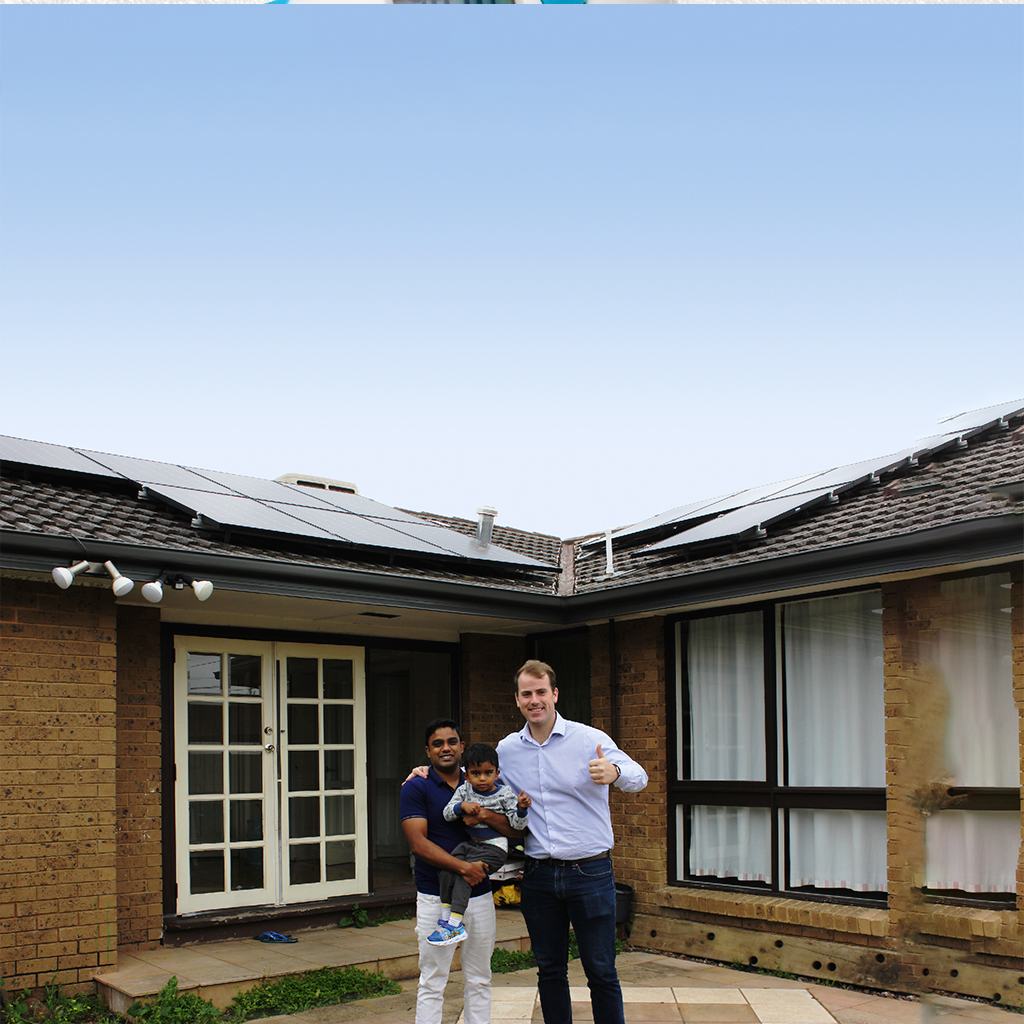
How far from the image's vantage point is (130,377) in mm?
7102

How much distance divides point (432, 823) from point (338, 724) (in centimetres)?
402

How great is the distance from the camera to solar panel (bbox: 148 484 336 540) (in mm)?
6922

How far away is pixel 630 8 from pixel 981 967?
5290 millimetres

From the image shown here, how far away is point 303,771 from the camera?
793cm

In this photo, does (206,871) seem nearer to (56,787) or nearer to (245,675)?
(245,675)

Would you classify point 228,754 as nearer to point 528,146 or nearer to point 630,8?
point 528,146

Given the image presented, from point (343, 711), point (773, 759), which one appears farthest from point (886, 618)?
point (343, 711)

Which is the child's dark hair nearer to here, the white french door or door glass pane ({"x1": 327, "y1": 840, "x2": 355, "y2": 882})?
the white french door

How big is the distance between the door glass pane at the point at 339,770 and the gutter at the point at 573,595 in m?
1.66

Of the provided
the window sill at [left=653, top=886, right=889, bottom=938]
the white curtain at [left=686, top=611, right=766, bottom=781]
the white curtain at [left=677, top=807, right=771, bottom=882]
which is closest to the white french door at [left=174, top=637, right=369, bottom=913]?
the window sill at [left=653, top=886, right=889, bottom=938]

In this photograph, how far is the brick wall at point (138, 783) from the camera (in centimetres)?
673

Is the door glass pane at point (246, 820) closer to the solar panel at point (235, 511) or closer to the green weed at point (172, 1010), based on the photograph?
the green weed at point (172, 1010)

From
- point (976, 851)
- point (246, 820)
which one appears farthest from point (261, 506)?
point (976, 851)

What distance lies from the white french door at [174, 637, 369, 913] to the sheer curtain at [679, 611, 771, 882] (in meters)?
2.61
